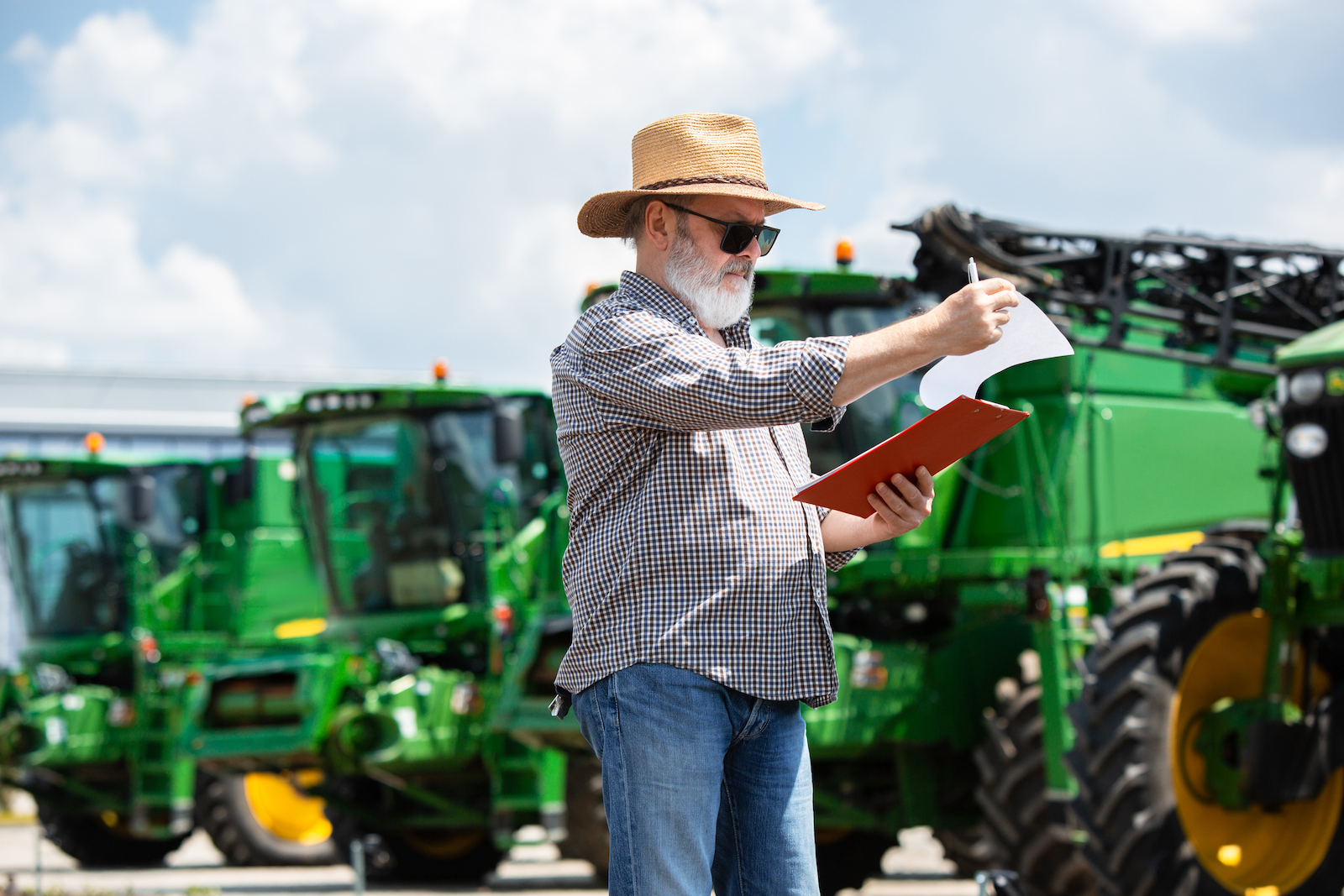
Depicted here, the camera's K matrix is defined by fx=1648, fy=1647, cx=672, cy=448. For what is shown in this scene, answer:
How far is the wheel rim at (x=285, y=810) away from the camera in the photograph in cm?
1412

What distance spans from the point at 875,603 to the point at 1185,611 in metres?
2.49

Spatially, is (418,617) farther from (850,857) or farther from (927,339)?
(927,339)

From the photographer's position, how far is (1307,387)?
6.53 m

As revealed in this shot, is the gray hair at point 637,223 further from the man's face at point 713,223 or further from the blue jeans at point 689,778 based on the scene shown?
the blue jeans at point 689,778

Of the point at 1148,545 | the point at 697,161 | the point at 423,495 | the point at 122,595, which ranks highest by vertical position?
the point at 697,161

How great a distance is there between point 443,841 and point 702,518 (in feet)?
32.6

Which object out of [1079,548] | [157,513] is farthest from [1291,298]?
[157,513]

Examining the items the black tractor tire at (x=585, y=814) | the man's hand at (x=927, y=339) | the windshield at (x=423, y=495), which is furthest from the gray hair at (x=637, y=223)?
the windshield at (x=423, y=495)

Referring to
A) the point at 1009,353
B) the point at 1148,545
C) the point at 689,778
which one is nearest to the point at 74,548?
the point at 1148,545

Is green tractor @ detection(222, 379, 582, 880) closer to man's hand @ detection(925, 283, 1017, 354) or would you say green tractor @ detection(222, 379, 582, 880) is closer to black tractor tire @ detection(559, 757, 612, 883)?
black tractor tire @ detection(559, 757, 612, 883)

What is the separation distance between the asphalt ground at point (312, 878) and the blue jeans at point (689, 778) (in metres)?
7.19

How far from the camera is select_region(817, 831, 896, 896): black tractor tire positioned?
9461 mm

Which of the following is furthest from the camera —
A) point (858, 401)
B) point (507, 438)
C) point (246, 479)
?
point (246, 479)

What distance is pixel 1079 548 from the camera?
8.27 m
